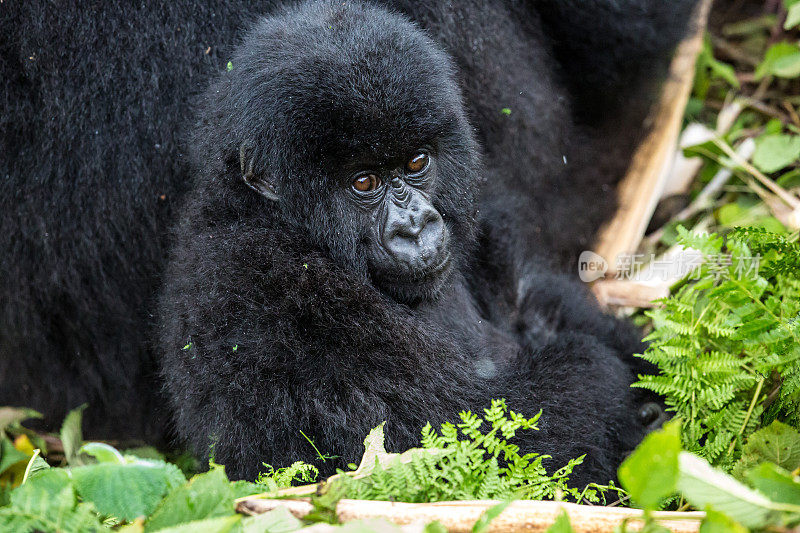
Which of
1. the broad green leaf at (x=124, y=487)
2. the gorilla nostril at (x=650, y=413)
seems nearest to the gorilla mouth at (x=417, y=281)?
the gorilla nostril at (x=650, y=413)

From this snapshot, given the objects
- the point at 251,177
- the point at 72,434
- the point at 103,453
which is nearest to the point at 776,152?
the point at 251,177

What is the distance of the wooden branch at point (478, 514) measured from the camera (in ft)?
4.88

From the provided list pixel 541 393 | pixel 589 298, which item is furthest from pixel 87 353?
pixel 589 298

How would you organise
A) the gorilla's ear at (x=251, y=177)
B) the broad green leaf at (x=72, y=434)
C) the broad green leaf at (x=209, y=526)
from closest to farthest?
the broad green leaf at (x=209, y=526), the gorilla's ear at (x=251, y=177), the broad green leaf at (x=72, y=434)

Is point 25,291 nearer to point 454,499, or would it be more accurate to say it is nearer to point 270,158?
point 270,158

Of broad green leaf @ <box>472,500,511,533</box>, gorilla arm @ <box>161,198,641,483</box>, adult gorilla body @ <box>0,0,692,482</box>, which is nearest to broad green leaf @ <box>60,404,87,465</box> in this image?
adult gorilla body @ <box>0,0,692,482</box>

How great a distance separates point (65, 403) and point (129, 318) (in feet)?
1.73

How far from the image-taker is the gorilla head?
206cm

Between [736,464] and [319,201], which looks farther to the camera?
[319,201]

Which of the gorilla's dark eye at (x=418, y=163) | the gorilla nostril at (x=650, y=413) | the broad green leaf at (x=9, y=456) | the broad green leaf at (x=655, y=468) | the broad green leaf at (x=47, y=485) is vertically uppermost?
the gorilla's dark eye at (x=418, y=163)

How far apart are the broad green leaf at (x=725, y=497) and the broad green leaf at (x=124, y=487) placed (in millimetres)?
978

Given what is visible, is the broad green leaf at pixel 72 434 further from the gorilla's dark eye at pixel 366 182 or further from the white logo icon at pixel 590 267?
the white logo icon at pixel 590 267

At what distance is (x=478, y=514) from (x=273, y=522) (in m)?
0.40

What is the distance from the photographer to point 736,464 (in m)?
1.93
